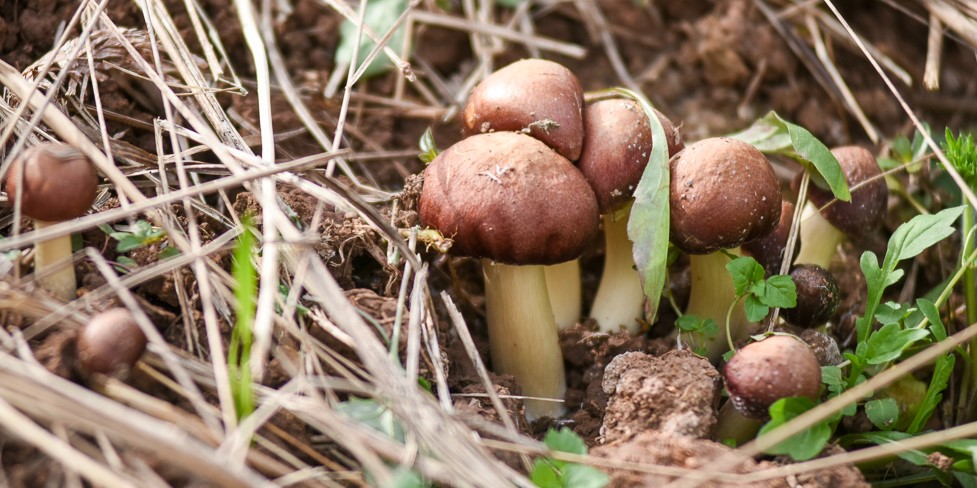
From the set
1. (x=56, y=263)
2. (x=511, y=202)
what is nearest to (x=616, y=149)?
(x=511, y=202)

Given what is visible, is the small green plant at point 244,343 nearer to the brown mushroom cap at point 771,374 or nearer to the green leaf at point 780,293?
the brown mushroom cap at point 771,374

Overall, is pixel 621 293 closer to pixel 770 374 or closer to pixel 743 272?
pixel 743 272

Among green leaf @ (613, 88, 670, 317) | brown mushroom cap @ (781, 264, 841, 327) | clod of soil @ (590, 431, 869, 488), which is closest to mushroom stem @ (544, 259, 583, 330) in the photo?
green leaf @ (613, 88, 670, 317)

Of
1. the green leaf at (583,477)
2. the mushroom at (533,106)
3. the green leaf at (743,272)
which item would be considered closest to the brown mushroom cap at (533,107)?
the mushroom at (533,106)

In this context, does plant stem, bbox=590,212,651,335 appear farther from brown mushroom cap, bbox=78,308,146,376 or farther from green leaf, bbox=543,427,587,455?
brown mushroom cap, bbox=78,308,146,376

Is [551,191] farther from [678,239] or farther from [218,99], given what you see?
[218,99]

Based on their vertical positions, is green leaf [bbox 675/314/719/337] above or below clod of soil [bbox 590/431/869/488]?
above
